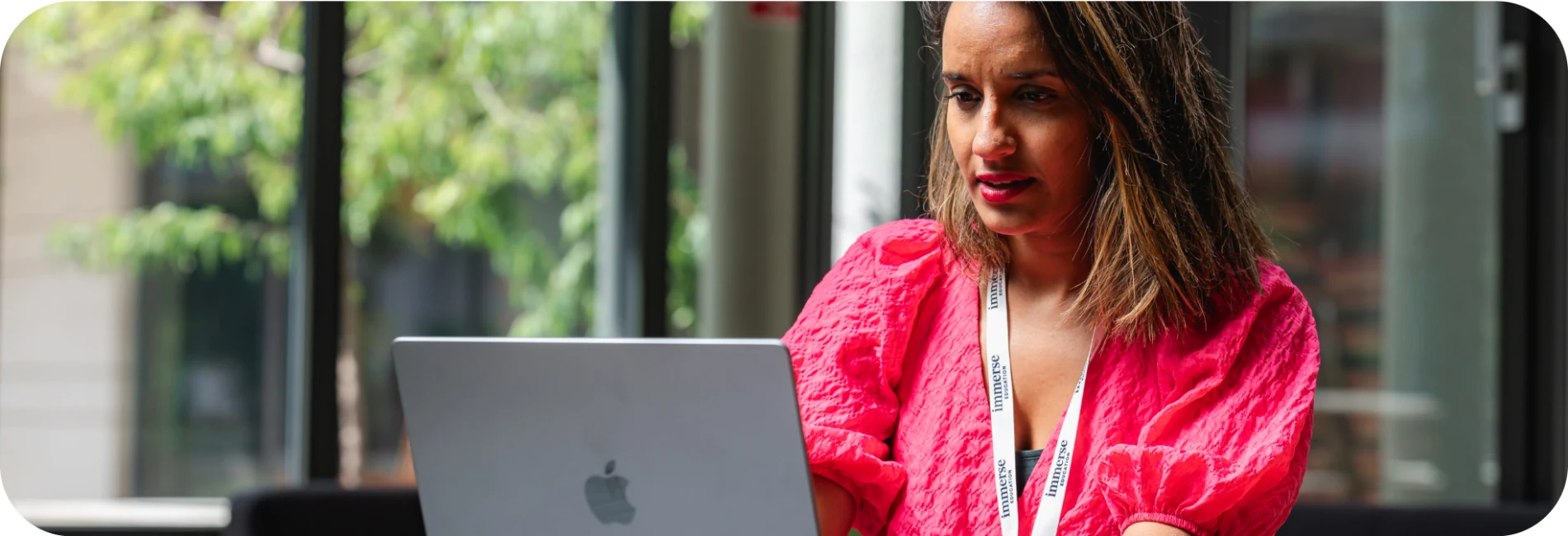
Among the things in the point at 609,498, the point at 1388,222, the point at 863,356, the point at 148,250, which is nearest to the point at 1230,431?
the point at 863,356

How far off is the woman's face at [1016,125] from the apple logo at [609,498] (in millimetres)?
406

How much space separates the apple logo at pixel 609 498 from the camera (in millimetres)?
1038

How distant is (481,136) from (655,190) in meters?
0.52

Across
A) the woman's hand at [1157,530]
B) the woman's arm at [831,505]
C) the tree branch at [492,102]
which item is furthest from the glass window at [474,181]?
the woman's hand at [1157,530]

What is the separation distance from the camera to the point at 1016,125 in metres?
1.18

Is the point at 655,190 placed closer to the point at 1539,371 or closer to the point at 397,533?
the point at 397,533

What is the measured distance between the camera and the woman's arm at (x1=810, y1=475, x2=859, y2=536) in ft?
3.93

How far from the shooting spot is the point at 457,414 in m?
1.09

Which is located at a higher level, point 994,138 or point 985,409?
point 994,138

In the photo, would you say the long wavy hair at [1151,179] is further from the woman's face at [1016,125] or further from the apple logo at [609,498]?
the apple logo at [609,498]

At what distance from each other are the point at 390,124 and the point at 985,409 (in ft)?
9.33

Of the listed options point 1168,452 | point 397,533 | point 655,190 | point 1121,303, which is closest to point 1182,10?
point 1121,303

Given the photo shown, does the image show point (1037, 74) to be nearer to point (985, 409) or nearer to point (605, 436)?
point (985, 409)

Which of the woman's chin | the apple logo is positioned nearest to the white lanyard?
the woman's chin
